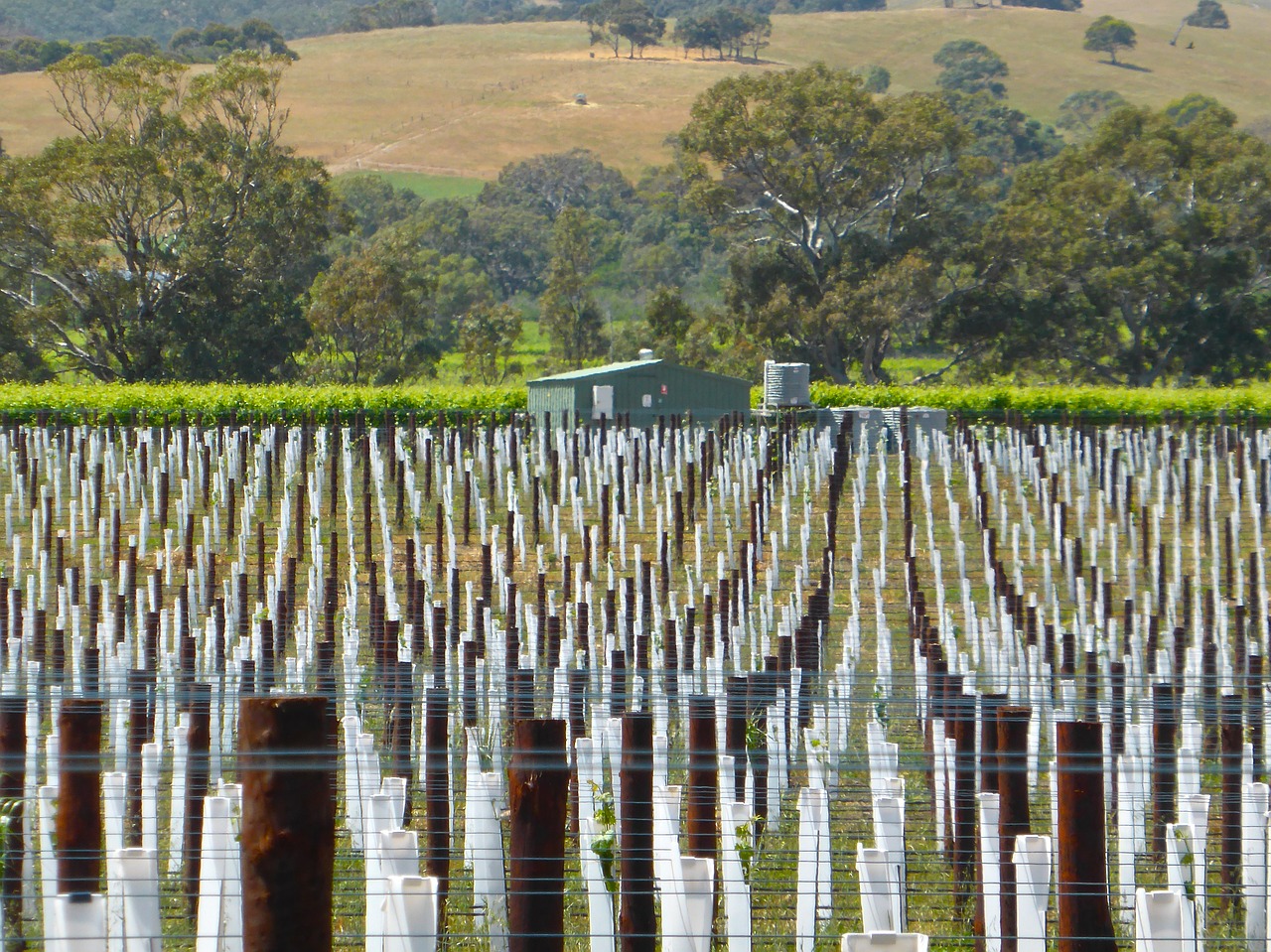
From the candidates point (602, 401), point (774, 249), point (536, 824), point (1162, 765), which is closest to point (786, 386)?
point (602, 401)

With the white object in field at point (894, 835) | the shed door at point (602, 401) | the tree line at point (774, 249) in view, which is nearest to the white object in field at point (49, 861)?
the white object in field at point (894, 835)

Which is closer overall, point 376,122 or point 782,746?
point 782,746

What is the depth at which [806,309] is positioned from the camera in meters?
42.8

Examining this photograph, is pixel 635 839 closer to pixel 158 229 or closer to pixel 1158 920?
pixel 1158 920

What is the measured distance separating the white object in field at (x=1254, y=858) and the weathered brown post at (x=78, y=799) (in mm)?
3872

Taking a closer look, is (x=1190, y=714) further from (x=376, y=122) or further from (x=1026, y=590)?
(x=376, y=122)

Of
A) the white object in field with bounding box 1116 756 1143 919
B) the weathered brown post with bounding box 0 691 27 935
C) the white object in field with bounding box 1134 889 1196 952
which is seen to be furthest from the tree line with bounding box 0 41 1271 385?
the white object in field with bounding box 1134 889 1196 952

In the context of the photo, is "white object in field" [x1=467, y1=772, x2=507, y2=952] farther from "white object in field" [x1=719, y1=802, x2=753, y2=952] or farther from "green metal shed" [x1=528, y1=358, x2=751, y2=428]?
"green metal shed" [x1=528, y1=358, x2=751, y2=428]

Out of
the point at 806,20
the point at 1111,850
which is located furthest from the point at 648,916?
the point at 806,20

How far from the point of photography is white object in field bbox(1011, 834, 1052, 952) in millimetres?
4777

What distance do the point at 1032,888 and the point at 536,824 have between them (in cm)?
156

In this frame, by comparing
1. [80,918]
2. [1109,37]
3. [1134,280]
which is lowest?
[80,918]

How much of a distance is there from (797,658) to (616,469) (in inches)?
344

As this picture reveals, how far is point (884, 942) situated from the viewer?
3934 millimetres
